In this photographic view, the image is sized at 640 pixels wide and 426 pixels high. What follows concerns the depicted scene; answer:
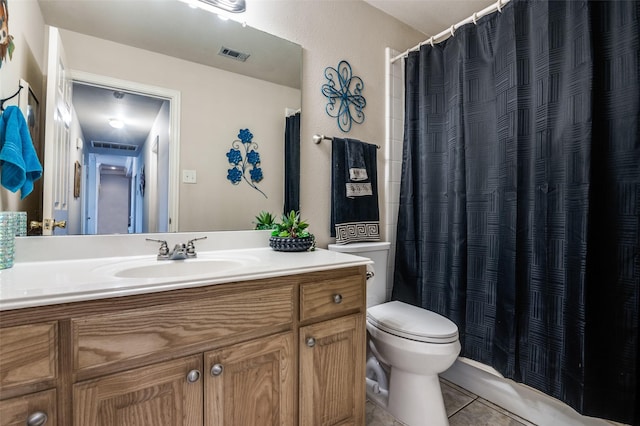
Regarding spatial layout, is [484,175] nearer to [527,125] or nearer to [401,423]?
[527,125]

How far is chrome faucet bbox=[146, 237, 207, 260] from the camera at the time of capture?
117 centimetres

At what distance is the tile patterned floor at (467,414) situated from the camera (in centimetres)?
144

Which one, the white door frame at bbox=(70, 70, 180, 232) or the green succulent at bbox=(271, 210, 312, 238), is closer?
the white door frame at bbox=(70, 70, 180, 232)

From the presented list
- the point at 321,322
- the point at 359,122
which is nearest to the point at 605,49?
the point at 359,122

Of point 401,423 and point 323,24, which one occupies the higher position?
point 323,24

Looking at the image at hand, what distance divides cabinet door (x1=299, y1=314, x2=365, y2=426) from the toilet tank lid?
521 mm

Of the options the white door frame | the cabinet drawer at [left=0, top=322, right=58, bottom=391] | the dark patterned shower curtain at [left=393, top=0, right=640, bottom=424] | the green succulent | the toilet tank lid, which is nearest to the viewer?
the cabinet drawer at [left=0, top=322, right=58, bottom=391]

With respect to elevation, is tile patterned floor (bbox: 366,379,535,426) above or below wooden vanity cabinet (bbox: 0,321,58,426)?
below

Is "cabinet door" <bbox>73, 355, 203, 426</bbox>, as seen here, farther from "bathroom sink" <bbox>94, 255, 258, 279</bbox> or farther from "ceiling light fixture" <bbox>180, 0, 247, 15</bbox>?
"ceiling light fixture" <bbox>180, 0, 247, 15</bbox>

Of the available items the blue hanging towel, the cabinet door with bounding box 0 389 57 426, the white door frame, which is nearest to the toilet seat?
the white door frame

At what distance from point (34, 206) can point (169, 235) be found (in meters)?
0.44

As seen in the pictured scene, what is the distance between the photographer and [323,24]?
172 cm

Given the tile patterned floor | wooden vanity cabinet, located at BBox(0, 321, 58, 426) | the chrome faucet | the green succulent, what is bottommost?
the tile patterned floor

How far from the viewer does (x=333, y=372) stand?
1.13 meters
